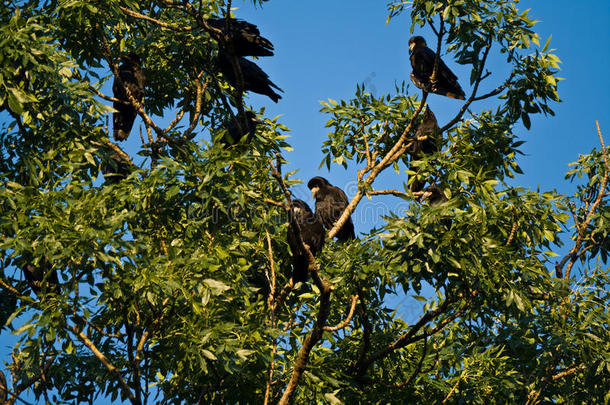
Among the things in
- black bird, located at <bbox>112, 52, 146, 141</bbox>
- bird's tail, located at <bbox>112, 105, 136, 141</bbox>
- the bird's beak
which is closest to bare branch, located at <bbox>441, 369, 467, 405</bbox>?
the bird's beak

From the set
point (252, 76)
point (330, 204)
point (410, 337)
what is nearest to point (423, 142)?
point (330, 204)

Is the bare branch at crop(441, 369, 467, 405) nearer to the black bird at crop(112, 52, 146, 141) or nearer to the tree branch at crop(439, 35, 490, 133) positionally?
the tree branch at crop(439, 35, 490, 133)

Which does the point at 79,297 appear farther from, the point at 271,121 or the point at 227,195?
the point at 271,121

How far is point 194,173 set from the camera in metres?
5.36

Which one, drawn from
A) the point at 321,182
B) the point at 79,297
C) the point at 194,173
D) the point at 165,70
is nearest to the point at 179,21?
the point at 165,70

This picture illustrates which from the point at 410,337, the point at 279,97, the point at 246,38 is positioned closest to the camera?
the point at 410,337

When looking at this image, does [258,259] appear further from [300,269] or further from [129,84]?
[129,84]

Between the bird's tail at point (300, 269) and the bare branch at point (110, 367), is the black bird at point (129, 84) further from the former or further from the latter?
the bare branch at point (110, 367)

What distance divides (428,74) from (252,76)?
2402mm

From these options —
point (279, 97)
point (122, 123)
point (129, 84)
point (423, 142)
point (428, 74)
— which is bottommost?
point (122, 123)

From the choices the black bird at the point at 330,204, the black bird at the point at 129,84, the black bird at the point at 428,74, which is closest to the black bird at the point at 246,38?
the black bird at the point at 129,84

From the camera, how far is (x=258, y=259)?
645 cm

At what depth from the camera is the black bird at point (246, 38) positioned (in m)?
6.67

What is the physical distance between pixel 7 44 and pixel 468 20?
444cm
